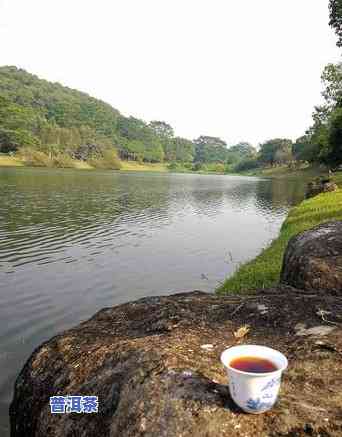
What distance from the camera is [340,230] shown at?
1072 cm

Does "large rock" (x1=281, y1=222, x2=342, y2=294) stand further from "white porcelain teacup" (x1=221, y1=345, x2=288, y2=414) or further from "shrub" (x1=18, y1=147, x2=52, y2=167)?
"shrub" (x1=18, y1=147, x2=52, y2=167)

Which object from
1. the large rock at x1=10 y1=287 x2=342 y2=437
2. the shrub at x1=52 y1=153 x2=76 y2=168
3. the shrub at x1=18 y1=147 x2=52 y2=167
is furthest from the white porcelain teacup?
the shrub at x1=52 y1=153 x2=76 y2=168

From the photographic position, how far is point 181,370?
4.50 meters

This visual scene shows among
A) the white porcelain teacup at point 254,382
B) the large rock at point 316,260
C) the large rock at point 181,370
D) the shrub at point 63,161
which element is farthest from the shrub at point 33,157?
the white porcelain teacup at point 254,382

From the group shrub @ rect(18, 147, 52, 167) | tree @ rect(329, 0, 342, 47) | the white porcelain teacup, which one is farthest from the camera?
shrub @ rect(18, 147, 52, 167)

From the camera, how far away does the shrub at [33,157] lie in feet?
535

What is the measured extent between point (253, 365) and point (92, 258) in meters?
19.7

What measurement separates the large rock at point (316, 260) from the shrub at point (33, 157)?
552 ft

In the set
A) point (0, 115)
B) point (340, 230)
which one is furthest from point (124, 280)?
point (0, 115)

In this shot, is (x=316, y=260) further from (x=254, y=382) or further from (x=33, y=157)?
(x=33, y=157)

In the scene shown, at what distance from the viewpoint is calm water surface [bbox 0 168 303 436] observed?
14.0 metres

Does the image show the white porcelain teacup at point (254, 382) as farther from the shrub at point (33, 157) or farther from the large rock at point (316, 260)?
the shrub at point (33, 157)

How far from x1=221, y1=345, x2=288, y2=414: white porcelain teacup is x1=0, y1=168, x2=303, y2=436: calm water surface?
6.86 meters

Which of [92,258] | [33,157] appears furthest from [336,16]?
[33,157]
